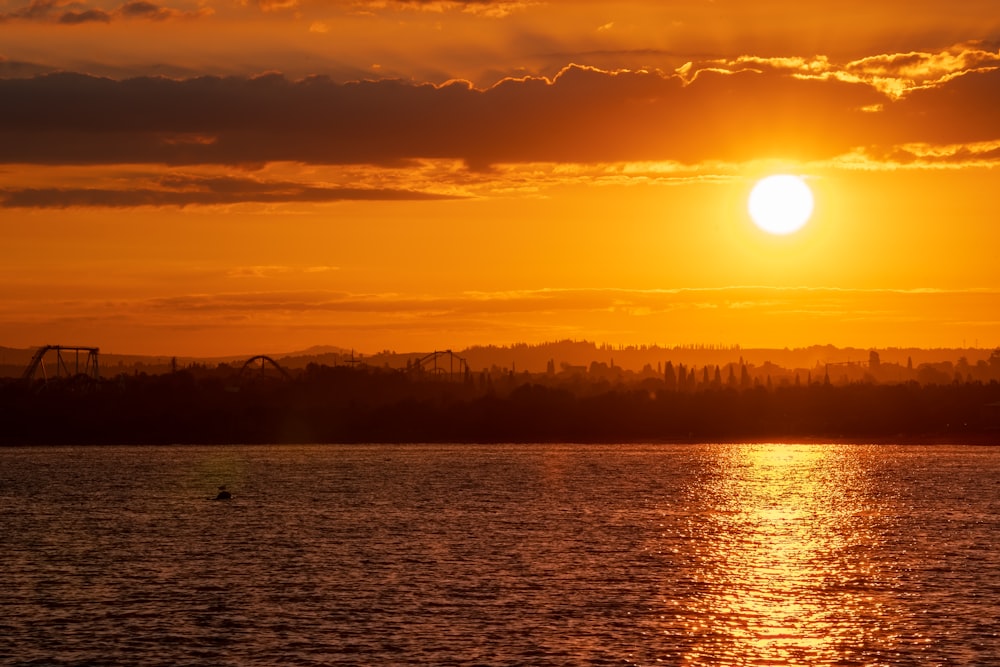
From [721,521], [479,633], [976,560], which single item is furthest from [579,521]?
[479,633]

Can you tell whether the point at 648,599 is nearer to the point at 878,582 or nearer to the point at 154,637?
the point at 878,582

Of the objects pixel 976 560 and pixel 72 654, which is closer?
pixel 72 654

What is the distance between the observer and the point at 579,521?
173 m

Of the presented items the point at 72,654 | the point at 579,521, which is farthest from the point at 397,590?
the point at 579,521

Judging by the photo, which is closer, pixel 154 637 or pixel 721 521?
pixel 154 637

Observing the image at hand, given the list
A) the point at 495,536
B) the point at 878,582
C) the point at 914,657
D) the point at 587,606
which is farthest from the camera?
the point at 495,536

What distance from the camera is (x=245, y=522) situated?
172875 mm

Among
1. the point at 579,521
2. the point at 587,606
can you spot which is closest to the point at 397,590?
the point at 587,606

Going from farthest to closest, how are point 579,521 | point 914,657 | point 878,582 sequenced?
1. point 579,521
2. point 878,582
3. point 914,657

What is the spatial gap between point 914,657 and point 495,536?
245 ft

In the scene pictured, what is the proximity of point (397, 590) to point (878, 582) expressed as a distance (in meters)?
39.5

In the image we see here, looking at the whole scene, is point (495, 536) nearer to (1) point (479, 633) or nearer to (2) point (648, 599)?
(2) point (648, 599)

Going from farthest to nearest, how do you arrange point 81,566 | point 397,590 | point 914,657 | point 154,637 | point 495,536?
1. point 495,536
2. point 81,566
3. point 397,590
4. point 154,637
5. point 914,657

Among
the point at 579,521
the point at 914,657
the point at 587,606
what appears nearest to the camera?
the point at 914,657
